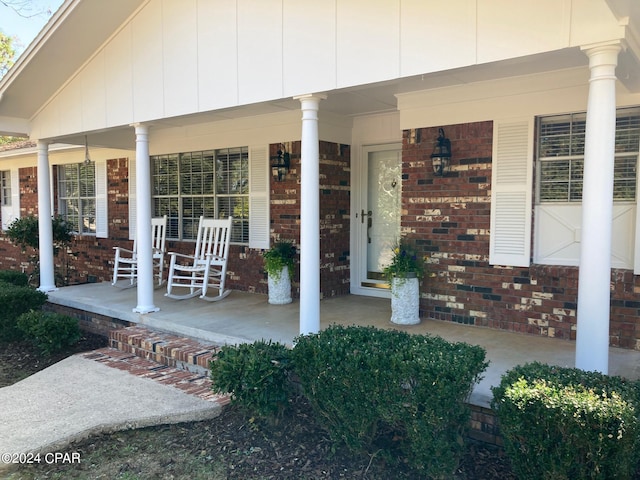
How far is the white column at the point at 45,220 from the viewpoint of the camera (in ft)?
25.0

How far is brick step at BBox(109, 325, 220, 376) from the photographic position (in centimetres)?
473

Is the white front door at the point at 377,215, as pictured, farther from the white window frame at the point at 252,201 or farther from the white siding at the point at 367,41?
the white siding at the point at 367,41

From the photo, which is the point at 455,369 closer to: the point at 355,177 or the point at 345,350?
the point at 345,350

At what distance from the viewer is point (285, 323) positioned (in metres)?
5.40

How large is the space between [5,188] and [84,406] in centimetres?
1033

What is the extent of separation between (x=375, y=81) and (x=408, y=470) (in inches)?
109

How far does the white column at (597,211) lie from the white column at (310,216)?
2.12 m

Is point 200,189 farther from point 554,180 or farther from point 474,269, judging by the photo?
point 554,180

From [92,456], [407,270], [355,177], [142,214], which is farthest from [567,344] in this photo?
[142,214]

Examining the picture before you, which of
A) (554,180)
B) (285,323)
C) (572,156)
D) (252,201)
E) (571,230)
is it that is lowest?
(285,323)

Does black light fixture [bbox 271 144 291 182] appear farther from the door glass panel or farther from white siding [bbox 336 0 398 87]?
white siding [bbox 336 0 398 87]

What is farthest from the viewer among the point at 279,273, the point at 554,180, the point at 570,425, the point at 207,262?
the point at 207,262

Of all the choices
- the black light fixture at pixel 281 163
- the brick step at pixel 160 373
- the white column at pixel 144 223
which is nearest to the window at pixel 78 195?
the white column at pixel 144 223

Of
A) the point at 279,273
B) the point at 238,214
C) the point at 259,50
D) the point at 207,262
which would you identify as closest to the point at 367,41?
the point at 259,50
